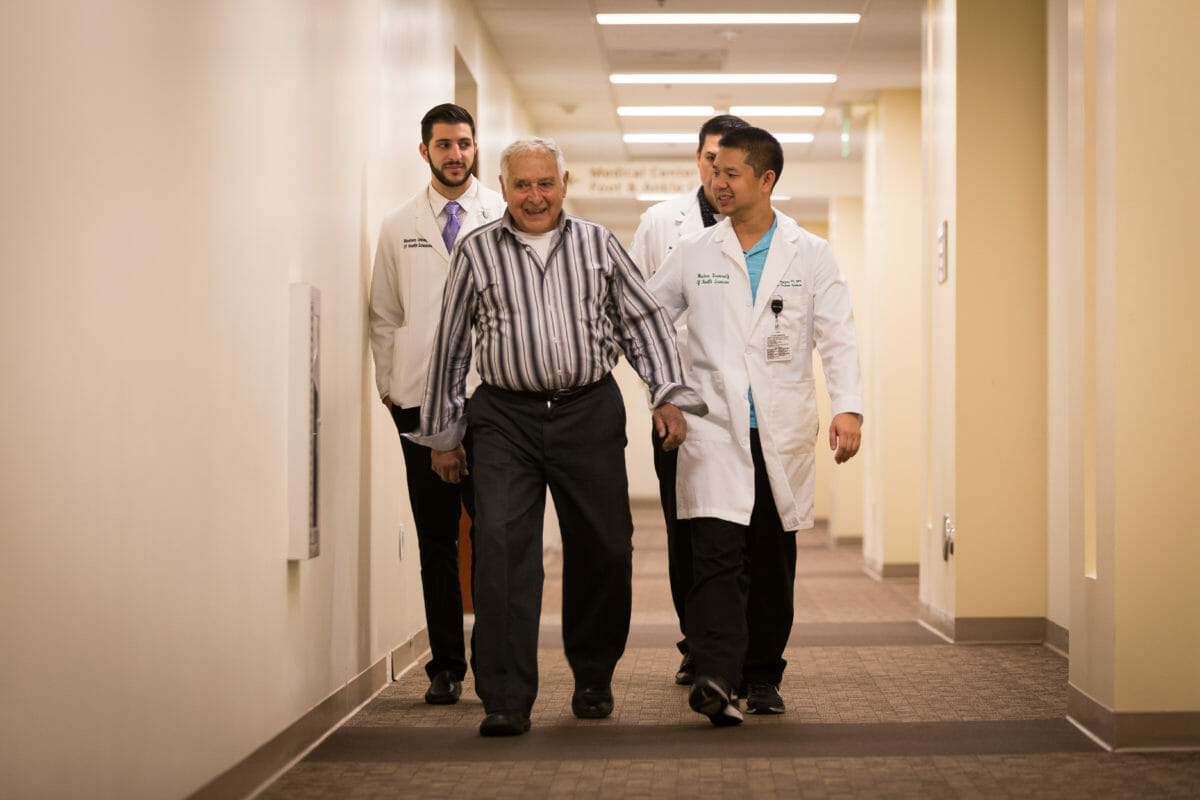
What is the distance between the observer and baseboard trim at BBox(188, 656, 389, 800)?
120 inches

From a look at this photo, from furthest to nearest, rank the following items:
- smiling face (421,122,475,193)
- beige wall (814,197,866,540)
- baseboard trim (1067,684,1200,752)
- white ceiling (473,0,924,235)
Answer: beige wall (814,197,866,540), white ceiling (473,0,924,235), smiling face (421,122,475,193), baseboard trim (1067,684,1200,752)

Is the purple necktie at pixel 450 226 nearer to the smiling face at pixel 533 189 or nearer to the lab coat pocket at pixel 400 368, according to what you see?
the lab coat pocket at pixel 400 368

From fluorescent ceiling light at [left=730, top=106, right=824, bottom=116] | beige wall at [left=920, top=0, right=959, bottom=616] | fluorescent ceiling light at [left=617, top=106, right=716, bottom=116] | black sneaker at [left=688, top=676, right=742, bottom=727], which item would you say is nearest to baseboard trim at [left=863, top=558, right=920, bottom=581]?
beige wall at [left=920, top=0, right=959, bottom=616]

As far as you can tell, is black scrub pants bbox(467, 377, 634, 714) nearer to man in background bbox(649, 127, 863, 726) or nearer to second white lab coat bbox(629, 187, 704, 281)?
man in background bbox(649, 127, 863, 726)

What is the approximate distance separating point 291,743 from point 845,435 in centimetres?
164

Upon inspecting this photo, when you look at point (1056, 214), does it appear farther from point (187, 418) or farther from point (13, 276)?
point (13, 276)

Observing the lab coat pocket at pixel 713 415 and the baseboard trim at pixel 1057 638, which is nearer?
the lab coat pocket at pixel 713 415

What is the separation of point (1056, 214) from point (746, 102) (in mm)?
4802

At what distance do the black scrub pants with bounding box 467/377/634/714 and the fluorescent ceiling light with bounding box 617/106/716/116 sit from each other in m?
6.91

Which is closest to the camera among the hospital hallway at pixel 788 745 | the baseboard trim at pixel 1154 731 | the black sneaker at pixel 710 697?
the hospital hallway at pixel 788 745

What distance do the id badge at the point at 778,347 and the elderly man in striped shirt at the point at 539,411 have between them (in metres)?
0.26

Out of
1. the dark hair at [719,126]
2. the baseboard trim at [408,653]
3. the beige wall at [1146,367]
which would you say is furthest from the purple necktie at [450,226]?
the beige wall at [1146,367]

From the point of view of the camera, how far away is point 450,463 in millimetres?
4066

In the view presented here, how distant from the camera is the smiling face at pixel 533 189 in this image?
158 inches
